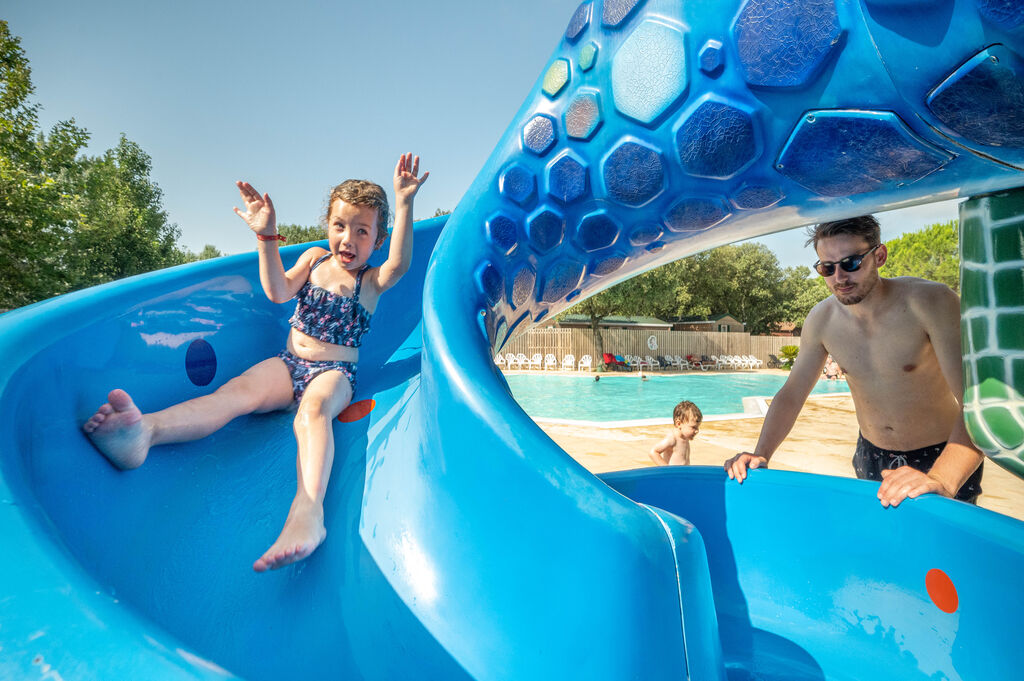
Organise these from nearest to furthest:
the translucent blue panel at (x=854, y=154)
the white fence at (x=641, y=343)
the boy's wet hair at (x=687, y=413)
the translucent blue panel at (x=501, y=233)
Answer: the translucent blue panel at (x=854, y=154), the translucent blue panel at (x=501, y=233), the boy's wet hair at (x=687, y=413), the white fence at (x=641, y=343)

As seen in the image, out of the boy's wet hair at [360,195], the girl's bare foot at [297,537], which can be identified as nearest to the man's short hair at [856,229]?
the boy's wet hair at [360,195]

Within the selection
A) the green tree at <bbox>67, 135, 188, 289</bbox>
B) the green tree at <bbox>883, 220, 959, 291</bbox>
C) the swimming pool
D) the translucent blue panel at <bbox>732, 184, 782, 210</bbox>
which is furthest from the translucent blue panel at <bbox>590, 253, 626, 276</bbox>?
the green tree at <bbox>883, 220, 959, 291</bbox>

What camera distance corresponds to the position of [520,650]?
970mm

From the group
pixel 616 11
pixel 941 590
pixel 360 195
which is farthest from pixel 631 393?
pixel 616 11

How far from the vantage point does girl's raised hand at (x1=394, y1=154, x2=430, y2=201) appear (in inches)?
70.3

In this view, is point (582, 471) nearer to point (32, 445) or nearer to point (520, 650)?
point (520, 650)

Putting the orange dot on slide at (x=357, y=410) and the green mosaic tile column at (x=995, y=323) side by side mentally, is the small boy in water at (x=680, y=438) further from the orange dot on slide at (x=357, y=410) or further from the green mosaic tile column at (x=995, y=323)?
the orange dot on slide at (x=357, y=410)

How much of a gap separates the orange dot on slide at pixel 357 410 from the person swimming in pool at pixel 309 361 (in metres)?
0.04

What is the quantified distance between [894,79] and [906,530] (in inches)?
50.3

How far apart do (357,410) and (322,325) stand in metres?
0.31

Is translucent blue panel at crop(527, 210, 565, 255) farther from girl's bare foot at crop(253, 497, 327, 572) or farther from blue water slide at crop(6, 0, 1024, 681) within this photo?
girl's bare foot at crop(253, 497, 327, 572)

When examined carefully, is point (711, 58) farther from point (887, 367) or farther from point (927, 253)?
point (927, 253)

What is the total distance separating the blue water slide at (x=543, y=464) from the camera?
0.86 meters

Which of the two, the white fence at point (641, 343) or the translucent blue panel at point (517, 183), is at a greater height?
the translucent blue panel at point (517, 183)
